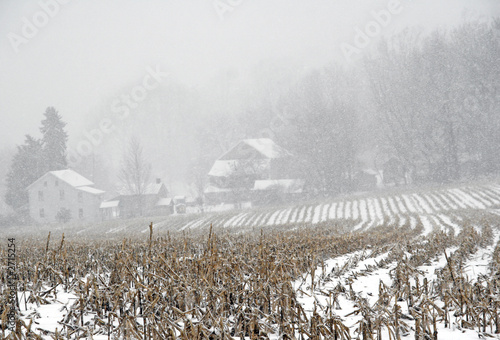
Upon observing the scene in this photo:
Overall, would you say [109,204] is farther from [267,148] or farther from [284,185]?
[267,148]

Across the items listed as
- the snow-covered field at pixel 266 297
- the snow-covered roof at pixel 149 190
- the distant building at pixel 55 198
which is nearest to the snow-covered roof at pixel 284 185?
the snow-covered roof at pixel 149 190

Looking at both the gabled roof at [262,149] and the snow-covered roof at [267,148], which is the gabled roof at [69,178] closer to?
the gabled roof at [262,149]

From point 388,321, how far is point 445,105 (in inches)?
2024

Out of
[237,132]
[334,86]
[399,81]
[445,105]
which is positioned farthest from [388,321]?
[237,132]

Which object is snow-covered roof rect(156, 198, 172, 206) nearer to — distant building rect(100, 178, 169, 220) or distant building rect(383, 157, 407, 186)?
distant building rect(100, 178, 169, 220)

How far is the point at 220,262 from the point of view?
591 centimetres

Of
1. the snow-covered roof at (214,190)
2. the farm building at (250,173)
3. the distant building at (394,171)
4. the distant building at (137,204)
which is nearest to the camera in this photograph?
the distant building at (394,171)

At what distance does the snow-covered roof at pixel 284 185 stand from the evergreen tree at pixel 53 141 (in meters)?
34.3

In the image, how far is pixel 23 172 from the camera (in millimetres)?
56000

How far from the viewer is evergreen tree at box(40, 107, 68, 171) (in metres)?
60.3

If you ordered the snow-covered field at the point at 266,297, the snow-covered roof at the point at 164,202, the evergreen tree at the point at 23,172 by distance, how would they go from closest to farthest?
the snow-covered field at the point at 266,297
the evergreen tree at the point at 23,172
the snow-covered roof at the point at 164,202

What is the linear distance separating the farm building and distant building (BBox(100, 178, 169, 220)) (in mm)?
7496

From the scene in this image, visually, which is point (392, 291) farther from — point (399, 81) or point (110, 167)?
point (110, 167)

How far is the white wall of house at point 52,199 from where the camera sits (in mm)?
53062
